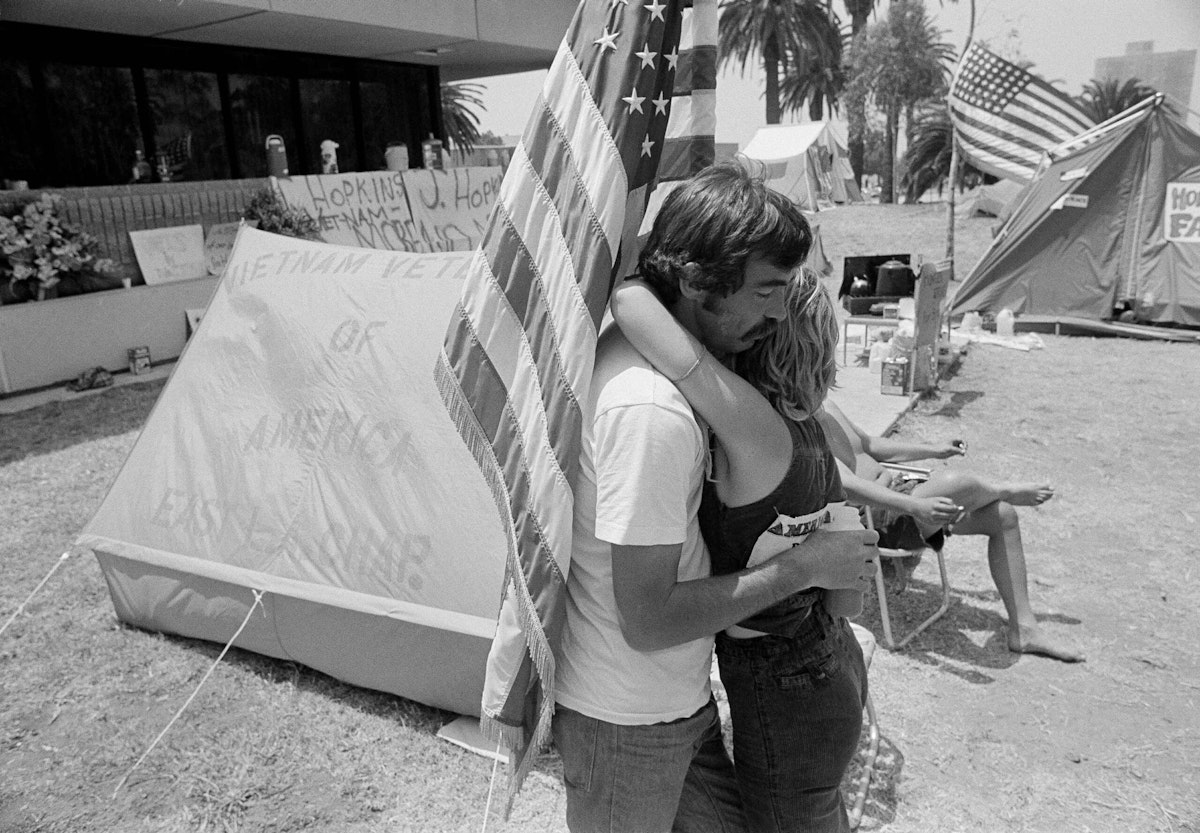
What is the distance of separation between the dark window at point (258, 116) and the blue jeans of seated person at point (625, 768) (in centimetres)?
1163

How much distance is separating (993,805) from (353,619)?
2.05m

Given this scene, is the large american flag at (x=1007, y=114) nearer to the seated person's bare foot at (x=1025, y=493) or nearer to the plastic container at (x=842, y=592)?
the seated person's bare foot at (x=1025, y=493)

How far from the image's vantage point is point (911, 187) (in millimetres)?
28781

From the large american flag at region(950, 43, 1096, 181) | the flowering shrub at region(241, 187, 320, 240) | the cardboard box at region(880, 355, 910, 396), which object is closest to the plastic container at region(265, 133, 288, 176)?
the flowering shrub at region(241, 187, 320, 240)

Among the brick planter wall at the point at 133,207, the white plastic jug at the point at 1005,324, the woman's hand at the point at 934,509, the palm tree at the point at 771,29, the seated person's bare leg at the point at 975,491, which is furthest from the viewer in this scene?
the palm tree at the point at 771,29

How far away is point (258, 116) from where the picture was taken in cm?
1166

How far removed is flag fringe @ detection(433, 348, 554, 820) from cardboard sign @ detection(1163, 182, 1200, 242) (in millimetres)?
9611

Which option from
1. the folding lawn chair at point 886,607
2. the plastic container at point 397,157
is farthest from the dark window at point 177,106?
the folding lawn chair at point 886,607

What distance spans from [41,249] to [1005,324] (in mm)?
9292

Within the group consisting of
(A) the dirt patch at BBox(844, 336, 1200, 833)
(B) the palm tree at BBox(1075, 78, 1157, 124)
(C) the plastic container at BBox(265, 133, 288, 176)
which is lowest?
(A) the dirt patch at BBox(844, 336, 1200, 833)

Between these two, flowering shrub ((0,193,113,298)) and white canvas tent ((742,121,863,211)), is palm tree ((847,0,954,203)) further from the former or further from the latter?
flowering shrub ((0,193,113,298))

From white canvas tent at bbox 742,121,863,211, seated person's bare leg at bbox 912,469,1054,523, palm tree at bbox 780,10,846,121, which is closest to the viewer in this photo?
seated person's bare leg at bbox 912,469,1054,523

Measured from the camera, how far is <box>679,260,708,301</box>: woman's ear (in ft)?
4.46

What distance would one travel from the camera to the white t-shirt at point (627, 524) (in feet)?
4.23
